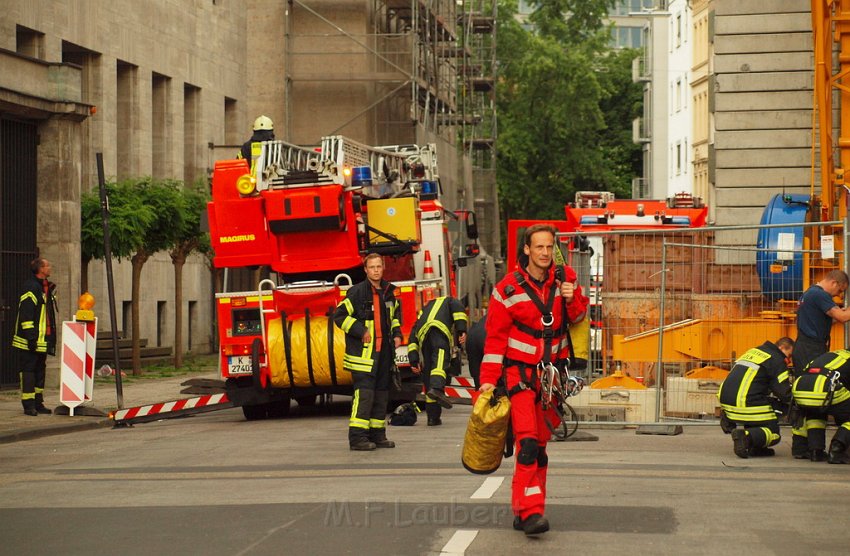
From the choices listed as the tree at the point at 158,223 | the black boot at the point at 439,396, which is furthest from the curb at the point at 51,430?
the tree at the point at 158,223

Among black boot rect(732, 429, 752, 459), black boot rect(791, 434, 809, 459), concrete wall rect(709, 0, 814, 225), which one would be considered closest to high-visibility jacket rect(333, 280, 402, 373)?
black boot rect(732, 429, 752, 459)

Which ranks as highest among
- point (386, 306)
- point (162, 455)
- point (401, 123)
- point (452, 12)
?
point (452, 12)

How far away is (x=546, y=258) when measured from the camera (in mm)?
9531

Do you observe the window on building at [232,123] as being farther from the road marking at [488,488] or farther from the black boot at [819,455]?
the road marking at [488,488]

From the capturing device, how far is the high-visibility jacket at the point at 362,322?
14.7 meters

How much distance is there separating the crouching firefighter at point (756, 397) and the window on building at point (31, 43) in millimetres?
21521

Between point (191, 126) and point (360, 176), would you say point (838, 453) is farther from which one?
point (191, 126)

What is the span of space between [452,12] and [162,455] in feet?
135

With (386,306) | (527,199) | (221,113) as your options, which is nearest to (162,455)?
(386,306)

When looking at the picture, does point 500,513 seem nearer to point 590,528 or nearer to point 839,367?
point 590,528

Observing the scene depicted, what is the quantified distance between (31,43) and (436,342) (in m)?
17.4

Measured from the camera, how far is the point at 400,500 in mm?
10703

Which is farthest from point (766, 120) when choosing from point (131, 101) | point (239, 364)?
point (131, 101)

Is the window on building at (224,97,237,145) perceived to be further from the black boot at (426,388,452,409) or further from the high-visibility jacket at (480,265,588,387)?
the high-visibility jacket at (480,265,588,387)
